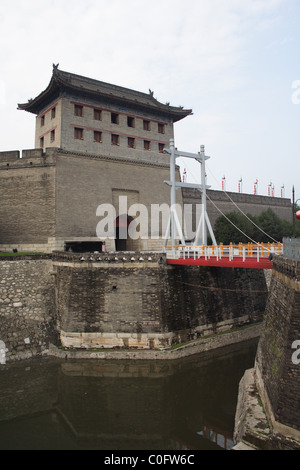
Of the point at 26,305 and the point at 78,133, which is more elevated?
the point at 78,133

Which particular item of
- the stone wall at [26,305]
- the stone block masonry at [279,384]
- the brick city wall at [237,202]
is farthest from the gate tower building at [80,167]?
the stone block masonry at [279,384]

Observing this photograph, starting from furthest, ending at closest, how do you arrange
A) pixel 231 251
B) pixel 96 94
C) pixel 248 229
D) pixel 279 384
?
pixel 248 229 → pixel 96 94 → pixel 231 251 → pixel 279 384

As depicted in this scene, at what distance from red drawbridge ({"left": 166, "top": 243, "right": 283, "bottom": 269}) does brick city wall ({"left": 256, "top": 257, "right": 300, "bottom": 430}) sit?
5.07 ft

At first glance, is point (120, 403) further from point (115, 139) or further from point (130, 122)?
point (130, 122)

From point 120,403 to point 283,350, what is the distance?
6.25 metres

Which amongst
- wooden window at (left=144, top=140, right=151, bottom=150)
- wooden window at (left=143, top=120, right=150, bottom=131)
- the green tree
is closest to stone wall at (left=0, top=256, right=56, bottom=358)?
wooden window at (left=144, top=140, right=151, bottom=150)

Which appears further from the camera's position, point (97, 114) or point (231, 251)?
point (97, 114)

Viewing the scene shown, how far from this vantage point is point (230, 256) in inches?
533

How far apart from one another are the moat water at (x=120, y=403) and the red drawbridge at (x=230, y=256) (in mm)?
4543

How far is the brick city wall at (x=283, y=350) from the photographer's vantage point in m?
8.05

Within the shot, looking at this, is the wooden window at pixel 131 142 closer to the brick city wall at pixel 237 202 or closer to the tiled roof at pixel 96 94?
the tiled roof at pixel 96 94

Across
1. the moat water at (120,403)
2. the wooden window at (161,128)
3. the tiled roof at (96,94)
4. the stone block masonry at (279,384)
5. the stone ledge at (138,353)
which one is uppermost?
the tiled roof at (96,94)

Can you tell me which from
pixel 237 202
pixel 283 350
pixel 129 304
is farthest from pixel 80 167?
pixel 237 202

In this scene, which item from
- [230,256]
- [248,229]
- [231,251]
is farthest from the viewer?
[248,229]
